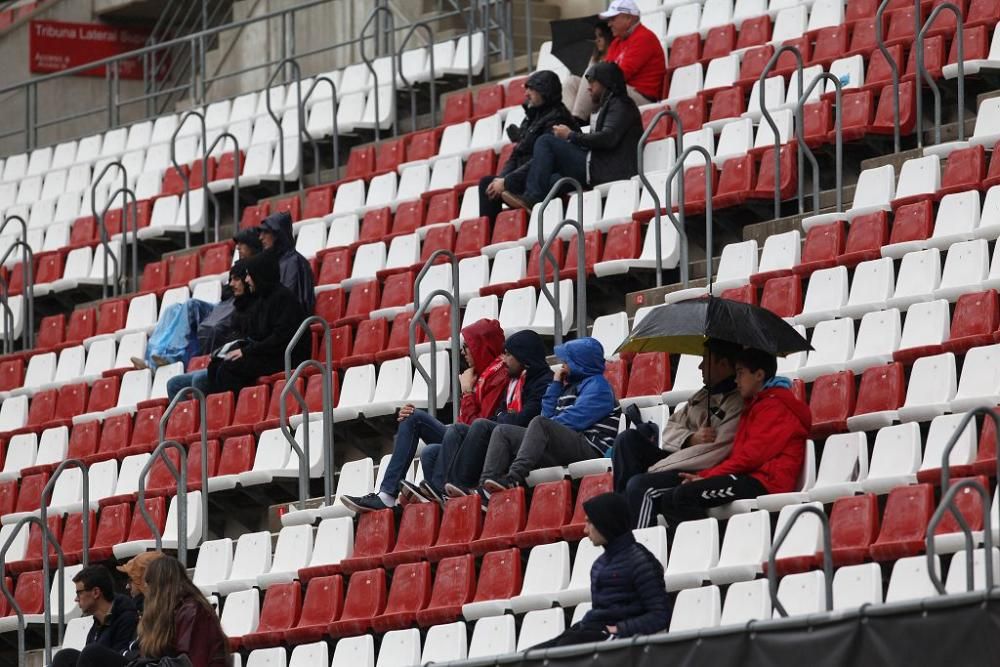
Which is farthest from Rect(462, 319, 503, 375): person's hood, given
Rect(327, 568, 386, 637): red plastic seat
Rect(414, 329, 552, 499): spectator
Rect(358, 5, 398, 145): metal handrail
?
Rect(358, 5, 398, 145): metal handrail

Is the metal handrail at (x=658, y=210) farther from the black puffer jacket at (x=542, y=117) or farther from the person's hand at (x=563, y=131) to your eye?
the black puffer jacket at (x=542, y=117)

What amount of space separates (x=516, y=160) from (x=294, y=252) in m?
1.41

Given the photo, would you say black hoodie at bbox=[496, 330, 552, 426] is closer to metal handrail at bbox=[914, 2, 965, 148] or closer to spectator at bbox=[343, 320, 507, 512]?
spectator at bbox=[343, 320, 507, 512]

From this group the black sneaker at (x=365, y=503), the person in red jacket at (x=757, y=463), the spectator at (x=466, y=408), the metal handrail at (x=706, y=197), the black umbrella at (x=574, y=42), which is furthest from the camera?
the black umbrella at (x=574, y=42)

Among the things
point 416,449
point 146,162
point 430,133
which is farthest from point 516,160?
point 146,162

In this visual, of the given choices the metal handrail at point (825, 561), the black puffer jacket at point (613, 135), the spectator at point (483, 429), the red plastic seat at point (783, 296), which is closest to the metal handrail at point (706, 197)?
the red plastic seat at point (783, 296)

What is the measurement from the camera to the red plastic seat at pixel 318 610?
36.4 feet

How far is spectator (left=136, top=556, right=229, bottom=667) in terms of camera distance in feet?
30.0

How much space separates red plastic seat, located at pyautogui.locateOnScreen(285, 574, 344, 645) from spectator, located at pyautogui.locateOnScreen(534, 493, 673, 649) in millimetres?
2398

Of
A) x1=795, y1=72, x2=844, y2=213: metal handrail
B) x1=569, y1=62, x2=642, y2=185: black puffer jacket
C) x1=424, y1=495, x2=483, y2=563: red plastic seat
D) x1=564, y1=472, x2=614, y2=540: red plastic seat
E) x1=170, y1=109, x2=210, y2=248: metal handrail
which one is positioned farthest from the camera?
x1=170, y1=109, x2=210, y2=248: metal handrail

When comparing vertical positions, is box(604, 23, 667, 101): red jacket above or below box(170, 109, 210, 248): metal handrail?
below

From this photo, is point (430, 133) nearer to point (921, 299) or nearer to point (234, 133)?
point (234, 133)

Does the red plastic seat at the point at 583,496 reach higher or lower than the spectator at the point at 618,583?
higher

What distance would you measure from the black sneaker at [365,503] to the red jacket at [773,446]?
2277 millimetres
